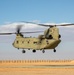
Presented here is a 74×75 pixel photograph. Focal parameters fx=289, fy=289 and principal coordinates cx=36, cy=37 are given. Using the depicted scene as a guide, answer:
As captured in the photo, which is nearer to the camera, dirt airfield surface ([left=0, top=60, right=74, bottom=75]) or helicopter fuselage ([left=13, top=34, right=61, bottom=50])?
dirt airfield surface ([left=0, top=60, right=74, bottom=75])

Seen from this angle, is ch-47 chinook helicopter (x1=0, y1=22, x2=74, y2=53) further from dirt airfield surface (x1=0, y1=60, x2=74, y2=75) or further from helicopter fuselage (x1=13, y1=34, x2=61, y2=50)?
dirt airfield surface (x1=0, y1=60, x2=74, y2=75)

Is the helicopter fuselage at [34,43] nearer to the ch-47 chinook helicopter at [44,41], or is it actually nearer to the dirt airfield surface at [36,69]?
the ch-47 chinook helicopter at [44,41]

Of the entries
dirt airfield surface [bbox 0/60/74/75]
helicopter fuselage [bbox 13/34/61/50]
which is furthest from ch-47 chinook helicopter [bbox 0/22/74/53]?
dirt airfield surface [bbox 0/60/74/75]

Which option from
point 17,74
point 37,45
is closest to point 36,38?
point 37,45

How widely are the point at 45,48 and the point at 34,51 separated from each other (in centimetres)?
489

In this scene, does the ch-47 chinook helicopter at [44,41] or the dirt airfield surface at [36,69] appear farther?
the ch-47 chinook helicopter at [44,41]

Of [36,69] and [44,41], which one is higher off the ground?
[44,41]

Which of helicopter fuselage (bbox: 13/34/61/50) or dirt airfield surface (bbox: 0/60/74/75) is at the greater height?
helicopter fuselage (bbox: 13/34/61/50)

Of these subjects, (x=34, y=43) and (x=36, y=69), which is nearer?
(x=36, y=69)

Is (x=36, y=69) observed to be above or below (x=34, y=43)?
below

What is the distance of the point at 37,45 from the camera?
236 ft

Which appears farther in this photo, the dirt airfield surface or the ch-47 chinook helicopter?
the ch-47 chinook helicopter

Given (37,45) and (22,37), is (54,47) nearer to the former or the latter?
(37,45)

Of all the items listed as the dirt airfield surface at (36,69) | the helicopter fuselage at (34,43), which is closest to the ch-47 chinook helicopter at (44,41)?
the helicopter fuselage at (34,43)
